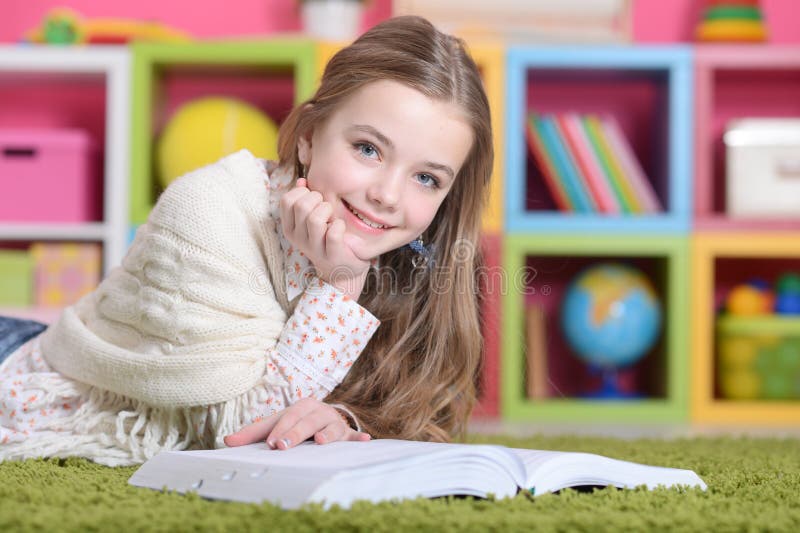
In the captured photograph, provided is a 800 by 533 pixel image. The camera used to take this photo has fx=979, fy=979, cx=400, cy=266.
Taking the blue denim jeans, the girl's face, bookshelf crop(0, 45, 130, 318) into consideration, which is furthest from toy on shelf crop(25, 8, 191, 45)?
the girl's face

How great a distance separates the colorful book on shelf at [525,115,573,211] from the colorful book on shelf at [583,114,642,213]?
0.36 ft

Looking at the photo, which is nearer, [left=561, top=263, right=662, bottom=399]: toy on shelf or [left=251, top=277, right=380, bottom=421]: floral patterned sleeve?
[left=251, top=277, right=380, bottom=421]: floral patterned sleeve

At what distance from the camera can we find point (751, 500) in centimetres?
86

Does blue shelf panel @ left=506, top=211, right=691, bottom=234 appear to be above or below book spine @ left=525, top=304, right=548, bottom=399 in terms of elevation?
above

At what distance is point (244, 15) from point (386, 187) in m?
1.75

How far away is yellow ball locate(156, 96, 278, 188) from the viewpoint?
7.44 feet

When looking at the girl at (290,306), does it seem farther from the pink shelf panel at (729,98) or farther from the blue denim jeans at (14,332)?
the pink shelf panel at (729,98)

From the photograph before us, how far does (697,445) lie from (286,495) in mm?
885

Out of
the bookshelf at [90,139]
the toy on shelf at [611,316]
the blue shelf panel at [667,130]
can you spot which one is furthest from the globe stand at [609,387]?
the bookshelf at [90,139]

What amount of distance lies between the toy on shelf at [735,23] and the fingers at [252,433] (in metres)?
1.84

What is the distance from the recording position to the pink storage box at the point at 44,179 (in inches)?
93.9

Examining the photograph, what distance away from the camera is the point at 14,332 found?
4.17 feet

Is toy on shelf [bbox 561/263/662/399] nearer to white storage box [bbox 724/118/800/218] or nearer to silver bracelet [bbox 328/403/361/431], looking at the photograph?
white storage box [bbox 724/118/800/218]

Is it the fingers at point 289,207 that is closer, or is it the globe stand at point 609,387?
the fingers at point 289,207
